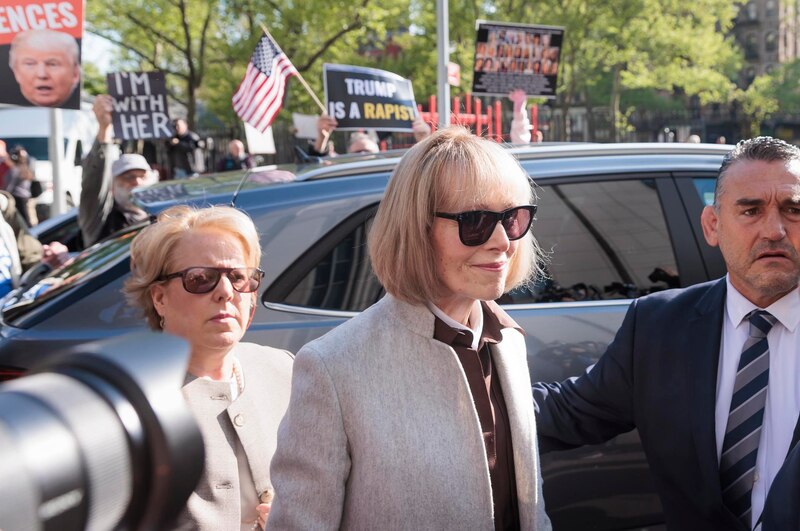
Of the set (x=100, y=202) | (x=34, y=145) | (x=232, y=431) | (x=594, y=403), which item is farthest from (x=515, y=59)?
(x=34, y=145)

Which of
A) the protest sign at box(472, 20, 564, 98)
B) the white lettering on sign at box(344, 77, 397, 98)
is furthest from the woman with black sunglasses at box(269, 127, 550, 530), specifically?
the protest sign at box(472, 20, 564, 98)

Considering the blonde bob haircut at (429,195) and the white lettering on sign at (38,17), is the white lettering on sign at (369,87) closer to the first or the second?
the white lettering on sign at (38,17)

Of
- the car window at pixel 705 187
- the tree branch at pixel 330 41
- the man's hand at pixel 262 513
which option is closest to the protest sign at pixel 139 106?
the car window at pixel 705 187

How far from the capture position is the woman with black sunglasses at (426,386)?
6.79ft

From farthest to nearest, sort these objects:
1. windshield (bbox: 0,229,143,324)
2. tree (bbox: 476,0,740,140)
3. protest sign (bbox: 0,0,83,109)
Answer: tree (bbox: 476,0,740,140), protest sign (bbox: 0,0,83,109), windshield (bbox: 0,229,143,324)

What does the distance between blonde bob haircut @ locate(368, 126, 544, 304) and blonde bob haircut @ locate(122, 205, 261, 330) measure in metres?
0.75

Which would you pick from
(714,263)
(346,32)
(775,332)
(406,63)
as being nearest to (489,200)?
(775,332)

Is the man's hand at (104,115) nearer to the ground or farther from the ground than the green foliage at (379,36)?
nearer to the ground

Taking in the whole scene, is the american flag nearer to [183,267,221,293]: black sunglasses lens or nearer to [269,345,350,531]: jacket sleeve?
[183,267,221,293]: black sunglasses lens

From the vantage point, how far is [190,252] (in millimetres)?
2764

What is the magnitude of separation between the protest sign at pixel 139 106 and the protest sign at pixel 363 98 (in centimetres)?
191

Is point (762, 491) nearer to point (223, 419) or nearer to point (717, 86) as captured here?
point (223, 419)

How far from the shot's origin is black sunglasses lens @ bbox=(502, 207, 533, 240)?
2201 millimetres

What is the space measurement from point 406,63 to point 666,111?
4151 centimetres
